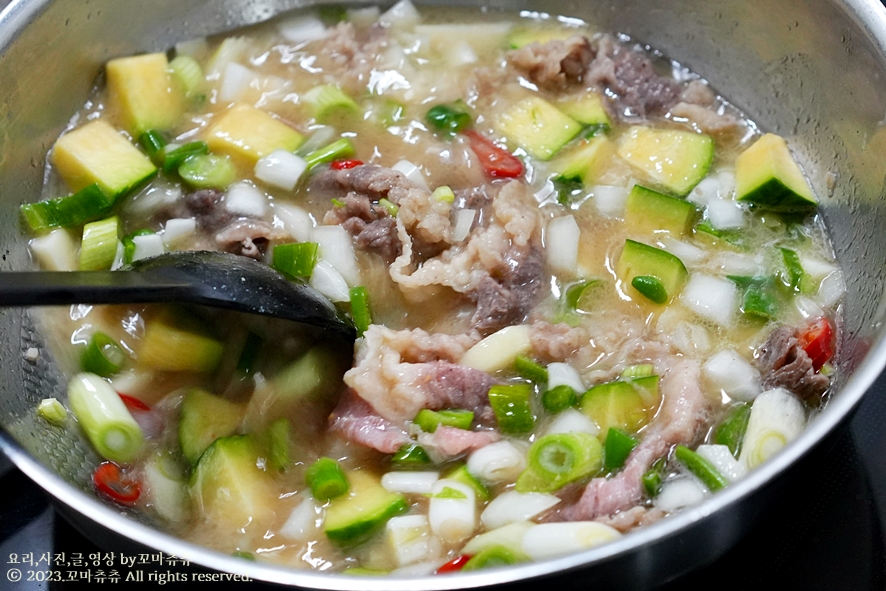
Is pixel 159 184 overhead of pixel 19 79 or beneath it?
beneath

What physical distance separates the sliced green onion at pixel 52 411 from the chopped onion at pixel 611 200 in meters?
1.94

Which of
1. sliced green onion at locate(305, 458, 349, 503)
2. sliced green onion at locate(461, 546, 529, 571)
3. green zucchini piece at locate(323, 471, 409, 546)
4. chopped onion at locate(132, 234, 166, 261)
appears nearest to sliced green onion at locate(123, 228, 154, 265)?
chopped onion at locate(132, 234, 166, 261)

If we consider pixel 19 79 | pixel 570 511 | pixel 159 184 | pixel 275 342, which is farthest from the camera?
pixel 159 184

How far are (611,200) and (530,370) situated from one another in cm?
83

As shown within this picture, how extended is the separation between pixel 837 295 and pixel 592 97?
1223 mm

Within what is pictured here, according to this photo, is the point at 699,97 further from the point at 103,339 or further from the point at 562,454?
the point at 103,339

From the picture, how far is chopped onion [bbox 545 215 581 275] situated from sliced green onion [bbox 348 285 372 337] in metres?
0.68

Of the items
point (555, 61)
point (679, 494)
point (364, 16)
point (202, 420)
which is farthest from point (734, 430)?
point (364, 16)

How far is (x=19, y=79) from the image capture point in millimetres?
2793

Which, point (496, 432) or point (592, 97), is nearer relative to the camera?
point (496, 432)

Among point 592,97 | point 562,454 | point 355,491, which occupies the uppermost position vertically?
point 592,97

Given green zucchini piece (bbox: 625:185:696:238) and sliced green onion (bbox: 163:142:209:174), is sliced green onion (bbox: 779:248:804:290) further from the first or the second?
sliced green onion (bbox: 163:142:209:174)

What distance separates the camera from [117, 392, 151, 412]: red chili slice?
2.43 meters

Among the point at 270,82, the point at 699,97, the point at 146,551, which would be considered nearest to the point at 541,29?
the point at 699,97
